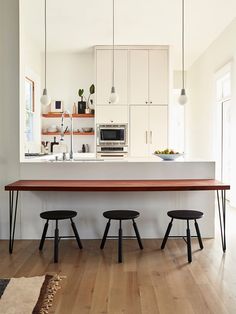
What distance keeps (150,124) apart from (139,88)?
718mm

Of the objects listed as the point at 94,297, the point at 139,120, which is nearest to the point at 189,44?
the point at 139,120

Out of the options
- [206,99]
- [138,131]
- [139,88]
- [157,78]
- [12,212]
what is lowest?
[12,212]

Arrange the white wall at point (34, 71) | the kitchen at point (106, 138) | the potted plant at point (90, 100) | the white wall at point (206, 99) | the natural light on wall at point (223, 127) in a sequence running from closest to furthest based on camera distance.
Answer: the kitchen at point (106, 138) < the white wall at point (206, 99) < the white wall at point (34, 71) < the natural light on wall at point (223, 127) < the potted plant at point (90, 100)

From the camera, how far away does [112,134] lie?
18.2 feet

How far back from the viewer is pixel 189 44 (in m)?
6.67

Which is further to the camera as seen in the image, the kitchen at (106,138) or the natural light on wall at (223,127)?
the natural light on wall at (223,127)

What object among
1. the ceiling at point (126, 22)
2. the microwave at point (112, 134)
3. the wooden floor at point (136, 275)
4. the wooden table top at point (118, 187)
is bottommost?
the wooden floor at point (136, 275)

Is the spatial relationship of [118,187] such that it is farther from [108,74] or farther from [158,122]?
[108,74]

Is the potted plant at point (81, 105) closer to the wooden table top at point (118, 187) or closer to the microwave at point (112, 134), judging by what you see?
the microwave at point (112, 134)

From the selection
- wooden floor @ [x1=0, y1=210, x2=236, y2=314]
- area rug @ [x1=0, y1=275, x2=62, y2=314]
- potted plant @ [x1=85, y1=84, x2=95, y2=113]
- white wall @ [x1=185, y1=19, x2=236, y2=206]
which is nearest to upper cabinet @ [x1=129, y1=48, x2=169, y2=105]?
potted plant @ [x1=85, y1=84, x2=95, y2=113]

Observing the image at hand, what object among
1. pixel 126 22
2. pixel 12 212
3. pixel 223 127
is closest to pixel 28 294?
pixel 12 212

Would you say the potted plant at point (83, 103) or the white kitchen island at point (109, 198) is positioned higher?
the potted plant at point (83, 103)

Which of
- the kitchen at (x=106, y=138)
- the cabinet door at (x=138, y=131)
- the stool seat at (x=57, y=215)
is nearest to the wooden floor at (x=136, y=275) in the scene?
the kitchen at (x=106, y=138)

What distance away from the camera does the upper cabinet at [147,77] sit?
21.9 feet
